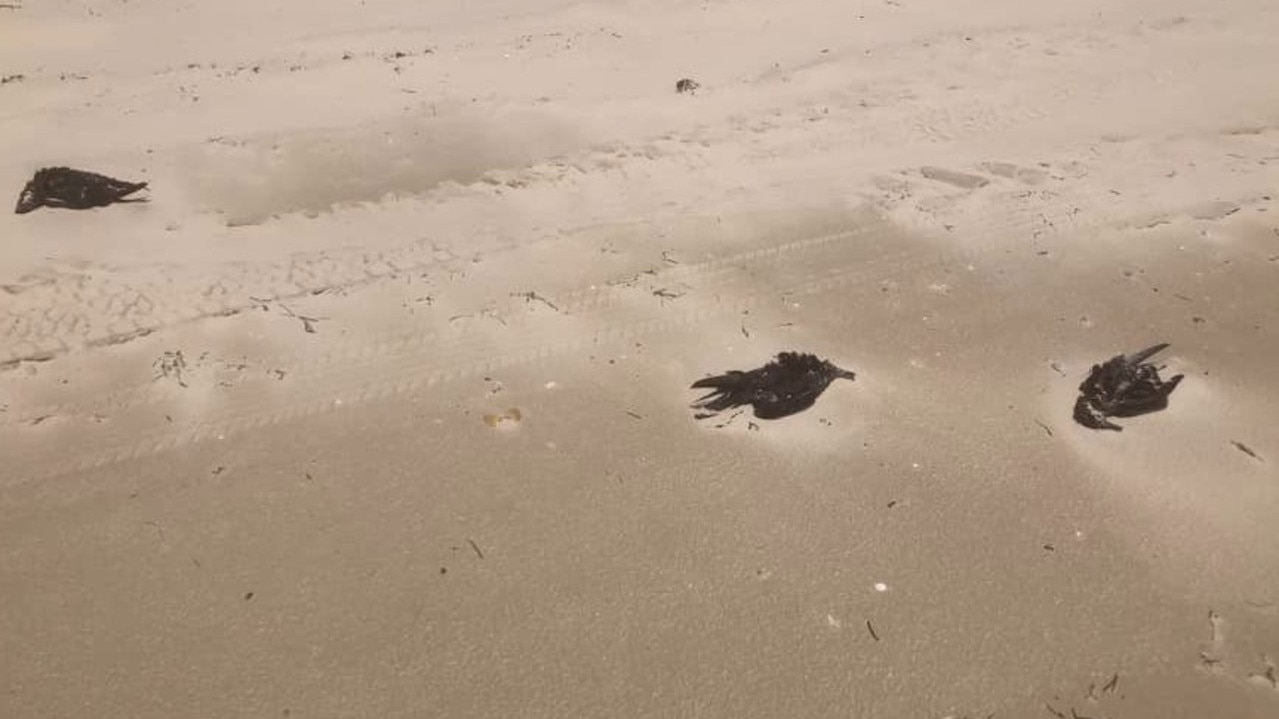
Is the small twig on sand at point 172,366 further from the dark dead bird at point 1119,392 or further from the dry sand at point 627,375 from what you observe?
the dark dead bird at point 1119,392

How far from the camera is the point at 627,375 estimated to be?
14.6 feet

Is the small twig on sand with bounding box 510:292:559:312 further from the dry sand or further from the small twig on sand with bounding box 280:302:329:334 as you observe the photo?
the small twig on sand with bounding box 280:302:329:334

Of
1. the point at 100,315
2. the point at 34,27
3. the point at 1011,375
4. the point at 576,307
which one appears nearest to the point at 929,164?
the point at 1011,375

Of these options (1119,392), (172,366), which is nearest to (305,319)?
(172,366)

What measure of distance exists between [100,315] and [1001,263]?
441 centimetres

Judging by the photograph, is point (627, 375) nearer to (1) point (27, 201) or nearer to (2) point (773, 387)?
(2) point (773, 387)

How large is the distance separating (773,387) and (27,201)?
401 cm

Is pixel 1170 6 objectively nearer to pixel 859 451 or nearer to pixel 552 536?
pixel 859 451

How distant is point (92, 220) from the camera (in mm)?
5152

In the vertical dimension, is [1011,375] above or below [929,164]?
below

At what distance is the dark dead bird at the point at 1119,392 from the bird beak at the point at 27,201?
521 centimetres

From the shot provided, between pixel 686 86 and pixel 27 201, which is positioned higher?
pixel 686 86

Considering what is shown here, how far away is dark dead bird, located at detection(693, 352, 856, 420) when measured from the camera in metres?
4.25

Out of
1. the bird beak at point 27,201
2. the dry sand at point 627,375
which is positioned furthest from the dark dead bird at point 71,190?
the dry sand at point 627,375
